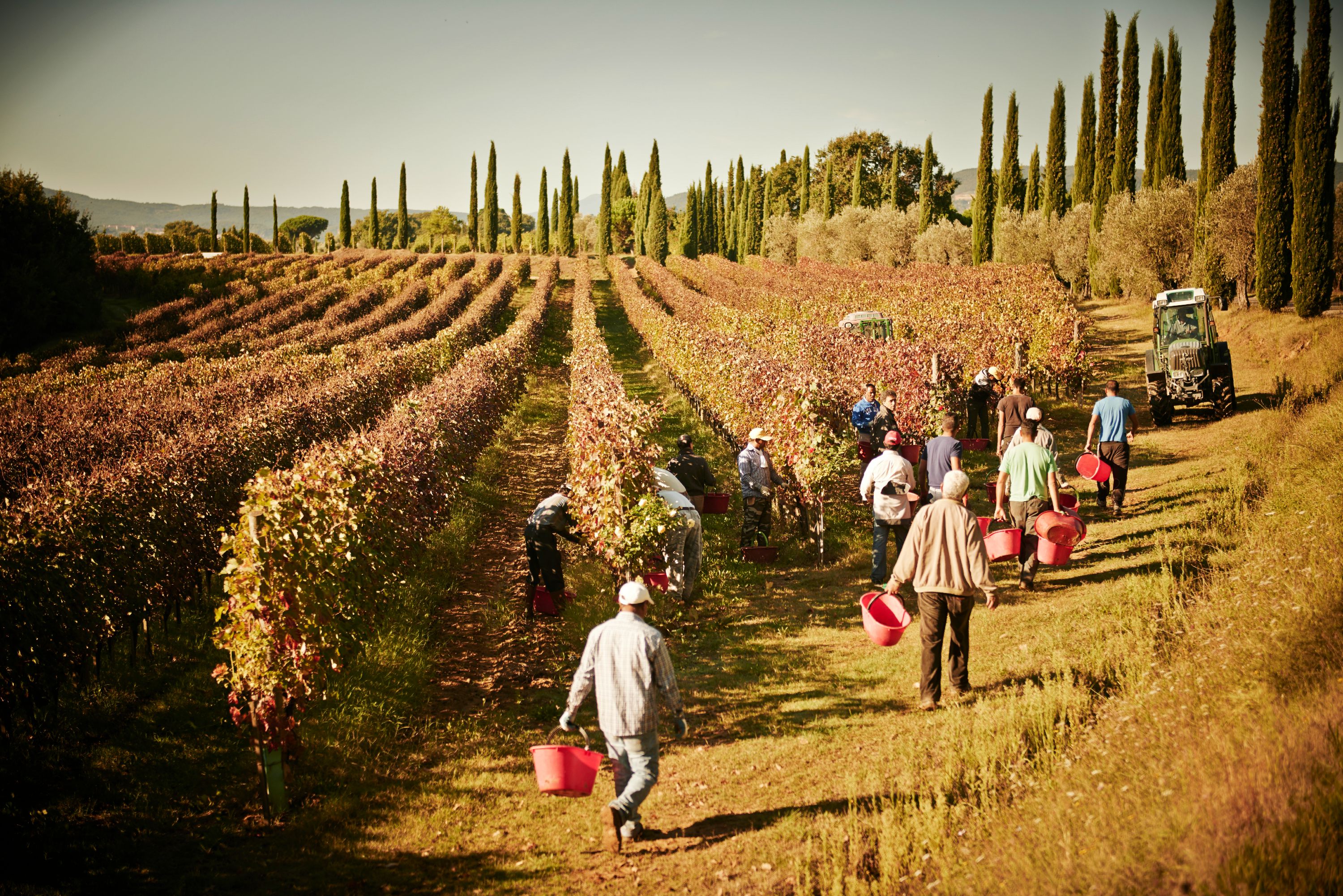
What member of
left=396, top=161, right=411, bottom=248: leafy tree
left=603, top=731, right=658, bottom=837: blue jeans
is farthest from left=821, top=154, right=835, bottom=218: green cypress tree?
left=603, top=731, right=658, bottom=837: blue jeans

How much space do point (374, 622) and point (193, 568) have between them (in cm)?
221

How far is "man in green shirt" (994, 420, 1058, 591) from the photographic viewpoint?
26.5 ft

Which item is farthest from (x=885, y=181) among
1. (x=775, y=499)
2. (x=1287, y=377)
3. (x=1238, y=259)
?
(x=775, y=499)

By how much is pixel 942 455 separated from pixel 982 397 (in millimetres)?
6731

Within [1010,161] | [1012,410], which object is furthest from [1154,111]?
[1012,410]

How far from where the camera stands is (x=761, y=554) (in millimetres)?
10375

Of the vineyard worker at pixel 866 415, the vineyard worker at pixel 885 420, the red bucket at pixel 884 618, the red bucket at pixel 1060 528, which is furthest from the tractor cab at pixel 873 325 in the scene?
the red bucket at pixel 884 618

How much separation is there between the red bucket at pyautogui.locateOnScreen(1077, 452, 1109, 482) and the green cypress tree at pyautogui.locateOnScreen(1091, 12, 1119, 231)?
98.0 feet

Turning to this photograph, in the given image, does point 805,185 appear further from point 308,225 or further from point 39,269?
point 308,225

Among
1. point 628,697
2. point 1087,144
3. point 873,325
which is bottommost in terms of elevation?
point 628,697

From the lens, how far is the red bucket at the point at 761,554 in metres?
10.4

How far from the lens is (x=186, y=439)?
34.0ft

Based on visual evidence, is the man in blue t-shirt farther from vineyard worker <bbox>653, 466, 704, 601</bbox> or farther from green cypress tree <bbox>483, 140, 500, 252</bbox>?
green cypress tree <bbox>483, 140, 500, 252</bbox>

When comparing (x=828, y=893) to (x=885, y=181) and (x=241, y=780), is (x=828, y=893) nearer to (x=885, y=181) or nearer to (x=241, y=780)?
(x=241, y=780)
